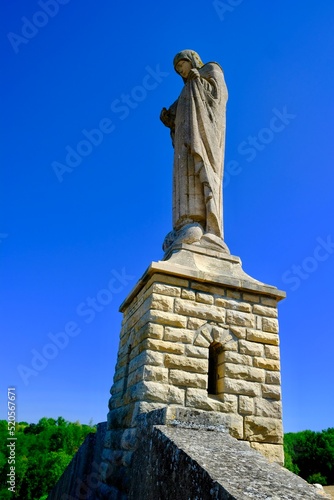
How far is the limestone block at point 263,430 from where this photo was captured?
13.4 ft

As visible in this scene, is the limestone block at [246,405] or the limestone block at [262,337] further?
the limestone block at [262,337]

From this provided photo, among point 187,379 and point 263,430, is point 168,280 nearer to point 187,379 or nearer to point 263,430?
point 187,379

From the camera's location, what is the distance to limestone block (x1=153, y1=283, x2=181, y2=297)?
4.34 metres

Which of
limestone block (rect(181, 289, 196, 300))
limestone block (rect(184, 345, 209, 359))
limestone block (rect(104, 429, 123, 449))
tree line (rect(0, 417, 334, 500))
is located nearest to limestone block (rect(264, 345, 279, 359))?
limestone block (rect(184, 345, 209, 359))

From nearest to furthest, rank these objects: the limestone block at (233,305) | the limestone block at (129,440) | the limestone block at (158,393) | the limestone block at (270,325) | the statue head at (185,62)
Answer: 1. the limestone block at (129,440)
2. the limestone block at (158,393)
3. the limestone block at (233,305)
4. the limestone block at (270,325)
5. the statue head at (185,62)

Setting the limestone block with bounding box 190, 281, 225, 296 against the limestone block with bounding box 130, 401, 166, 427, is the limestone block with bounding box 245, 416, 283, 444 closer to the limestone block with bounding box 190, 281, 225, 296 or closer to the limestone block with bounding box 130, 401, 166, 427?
the limestone block with bounding box 130, 401, 166, 427

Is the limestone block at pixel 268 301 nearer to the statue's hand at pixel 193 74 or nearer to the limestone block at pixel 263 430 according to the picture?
the limestone block at pixel 263 430

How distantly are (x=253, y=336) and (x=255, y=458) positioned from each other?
7.77 ft

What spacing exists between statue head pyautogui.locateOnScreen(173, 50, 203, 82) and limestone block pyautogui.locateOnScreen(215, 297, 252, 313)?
416cm

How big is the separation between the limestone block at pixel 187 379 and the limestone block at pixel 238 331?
0.67m

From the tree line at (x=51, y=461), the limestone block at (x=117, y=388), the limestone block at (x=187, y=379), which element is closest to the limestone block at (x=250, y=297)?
the limestone block at (x=187, y=379)

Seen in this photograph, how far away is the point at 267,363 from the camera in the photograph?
451 centimetres

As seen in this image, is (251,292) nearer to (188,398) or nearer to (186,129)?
(188,398)

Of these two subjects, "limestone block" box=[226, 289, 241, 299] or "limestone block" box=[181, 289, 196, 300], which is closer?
"limestone block" box=[181, 289, 196, 300]
